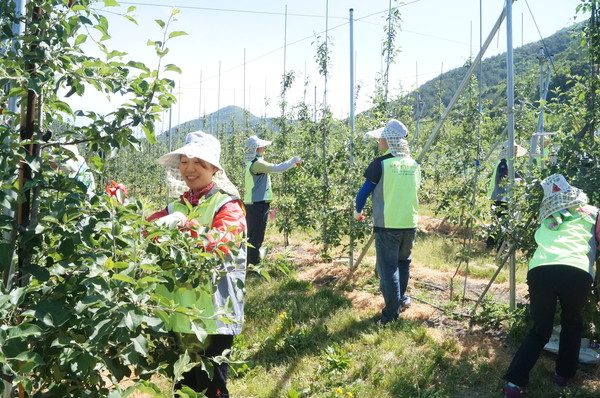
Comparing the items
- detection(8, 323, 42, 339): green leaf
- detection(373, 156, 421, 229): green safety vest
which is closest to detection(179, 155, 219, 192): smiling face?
detection(8, 323, 42, 339): green leaf

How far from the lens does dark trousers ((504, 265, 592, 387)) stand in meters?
2.98

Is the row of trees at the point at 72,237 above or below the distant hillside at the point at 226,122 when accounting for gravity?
below

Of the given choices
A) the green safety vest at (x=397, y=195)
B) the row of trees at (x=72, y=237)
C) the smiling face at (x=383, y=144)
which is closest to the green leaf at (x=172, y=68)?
the row of trees at (x=72, y=237)

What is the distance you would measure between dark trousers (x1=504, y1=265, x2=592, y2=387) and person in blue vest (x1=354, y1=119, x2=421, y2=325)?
4.01ft

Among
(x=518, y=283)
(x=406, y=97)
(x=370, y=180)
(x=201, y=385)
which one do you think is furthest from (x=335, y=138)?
(x=201, y=385)

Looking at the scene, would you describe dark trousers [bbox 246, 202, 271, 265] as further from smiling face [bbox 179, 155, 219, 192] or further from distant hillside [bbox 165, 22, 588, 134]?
smiling face [bbox 179, 155, 219, 192]

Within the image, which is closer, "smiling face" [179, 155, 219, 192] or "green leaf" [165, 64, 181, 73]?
"green leaf" [165, 64, 181, 73]

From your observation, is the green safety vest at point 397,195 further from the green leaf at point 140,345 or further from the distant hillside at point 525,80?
the green leaf at point 140,345

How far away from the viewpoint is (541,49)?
24.2 ft

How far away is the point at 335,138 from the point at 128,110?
5379 mm

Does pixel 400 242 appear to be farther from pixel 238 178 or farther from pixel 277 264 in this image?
pixel 238 178

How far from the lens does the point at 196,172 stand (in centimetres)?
238

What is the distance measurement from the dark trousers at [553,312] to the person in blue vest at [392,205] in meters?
1.22

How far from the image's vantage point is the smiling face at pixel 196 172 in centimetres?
237
